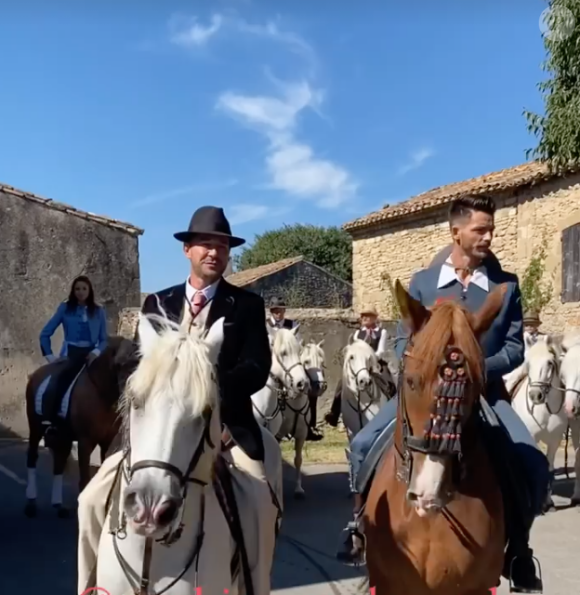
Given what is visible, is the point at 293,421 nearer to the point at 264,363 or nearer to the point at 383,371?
the point at 383,371

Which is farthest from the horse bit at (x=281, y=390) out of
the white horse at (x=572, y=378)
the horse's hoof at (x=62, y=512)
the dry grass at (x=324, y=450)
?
the white horse at (x=572, y=378)

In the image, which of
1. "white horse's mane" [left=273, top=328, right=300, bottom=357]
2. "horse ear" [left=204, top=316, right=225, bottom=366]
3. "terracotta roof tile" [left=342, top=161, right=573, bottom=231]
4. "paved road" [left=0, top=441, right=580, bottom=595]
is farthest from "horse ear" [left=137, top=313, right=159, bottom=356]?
"terracotta roof tile" [left=342, top=161, right=573, bottom=231]

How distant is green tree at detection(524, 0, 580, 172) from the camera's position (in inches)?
420

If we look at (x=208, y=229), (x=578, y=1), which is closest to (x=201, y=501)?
(x=208, y=229)

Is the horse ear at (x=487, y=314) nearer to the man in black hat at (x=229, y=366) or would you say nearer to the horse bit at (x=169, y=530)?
the man in black hat at (x=229, y=366)

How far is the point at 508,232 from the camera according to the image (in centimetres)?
1909

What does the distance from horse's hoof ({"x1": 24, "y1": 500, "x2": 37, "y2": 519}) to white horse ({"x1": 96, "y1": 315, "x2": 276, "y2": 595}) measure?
A: 19.0 ft

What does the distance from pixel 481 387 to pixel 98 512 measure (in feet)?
5.86

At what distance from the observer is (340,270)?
55375mm

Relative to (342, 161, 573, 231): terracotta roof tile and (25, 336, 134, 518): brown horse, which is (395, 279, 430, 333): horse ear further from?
(342, 161, 573, 231): terracotta roof tile

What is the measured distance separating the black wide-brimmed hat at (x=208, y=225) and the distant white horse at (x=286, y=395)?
5319 millimetres

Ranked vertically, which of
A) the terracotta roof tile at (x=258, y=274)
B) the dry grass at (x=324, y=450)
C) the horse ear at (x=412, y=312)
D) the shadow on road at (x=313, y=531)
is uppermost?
the terracotta roof tile at (x=258, y=274)

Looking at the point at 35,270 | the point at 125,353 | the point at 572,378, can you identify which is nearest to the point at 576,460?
the point at 572,378

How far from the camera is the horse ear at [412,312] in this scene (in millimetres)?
3430
